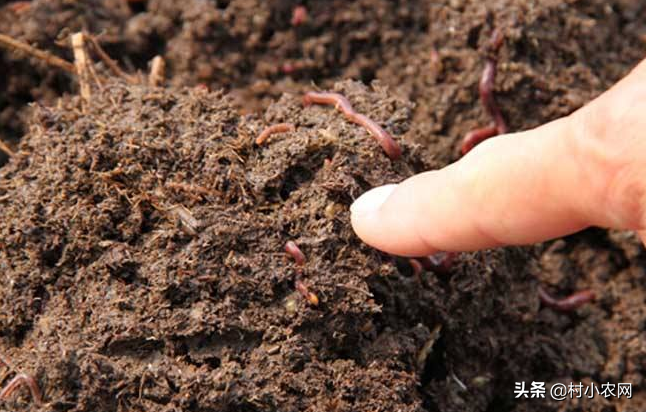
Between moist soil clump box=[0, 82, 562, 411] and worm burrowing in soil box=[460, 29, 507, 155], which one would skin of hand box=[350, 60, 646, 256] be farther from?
worm burrowing in soil box=[460, 29, 507, 155]

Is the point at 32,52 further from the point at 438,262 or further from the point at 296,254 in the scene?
the point at 438,262

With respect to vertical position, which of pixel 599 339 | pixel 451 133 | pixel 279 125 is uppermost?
pixel 279 125

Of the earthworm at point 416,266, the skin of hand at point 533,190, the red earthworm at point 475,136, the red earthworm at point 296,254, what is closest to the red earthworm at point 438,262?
the earthworm at point 416,266

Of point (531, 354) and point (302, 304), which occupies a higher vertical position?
point (302, 304)

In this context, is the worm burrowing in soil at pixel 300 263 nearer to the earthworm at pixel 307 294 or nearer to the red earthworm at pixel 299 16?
the earthworm at pixel 307 294

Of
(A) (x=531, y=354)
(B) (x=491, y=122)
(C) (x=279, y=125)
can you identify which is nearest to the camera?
(C) (x=279, y=125)

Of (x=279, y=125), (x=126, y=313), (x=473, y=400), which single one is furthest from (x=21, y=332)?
(x=473, y=400)

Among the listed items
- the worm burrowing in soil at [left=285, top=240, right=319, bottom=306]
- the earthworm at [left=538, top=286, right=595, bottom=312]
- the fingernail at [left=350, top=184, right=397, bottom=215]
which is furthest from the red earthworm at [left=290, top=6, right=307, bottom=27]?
the earthworm at [left=538, top=286, right=595, bottom=312]

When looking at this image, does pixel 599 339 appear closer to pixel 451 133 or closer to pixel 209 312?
pixel 451 133
